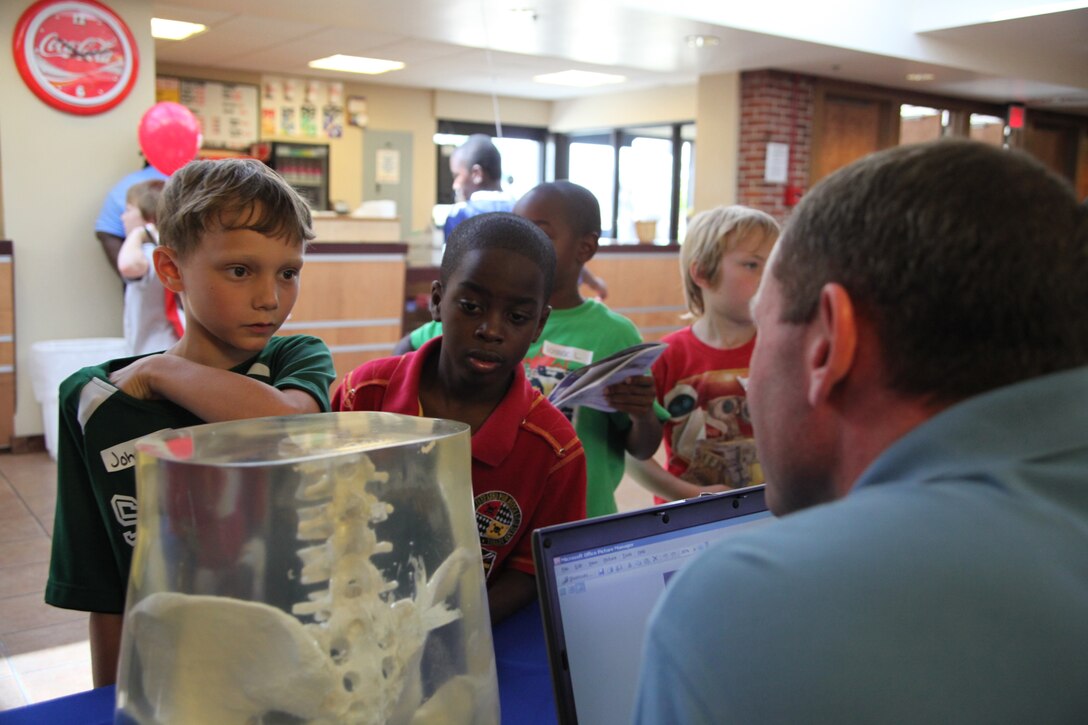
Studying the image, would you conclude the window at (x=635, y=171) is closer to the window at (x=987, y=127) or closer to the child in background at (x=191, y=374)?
the window at (x=987, y=127)

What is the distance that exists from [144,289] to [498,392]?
351 cm

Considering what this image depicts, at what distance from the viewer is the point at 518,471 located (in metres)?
1.29

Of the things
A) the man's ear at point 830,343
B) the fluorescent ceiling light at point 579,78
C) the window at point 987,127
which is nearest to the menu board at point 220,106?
the fluorescent ceiling light at point 579,78

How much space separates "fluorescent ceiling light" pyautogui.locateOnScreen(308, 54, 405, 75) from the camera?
366 inches

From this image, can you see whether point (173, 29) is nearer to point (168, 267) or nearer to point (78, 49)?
point (78, 49)

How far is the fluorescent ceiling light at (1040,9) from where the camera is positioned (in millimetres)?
7250

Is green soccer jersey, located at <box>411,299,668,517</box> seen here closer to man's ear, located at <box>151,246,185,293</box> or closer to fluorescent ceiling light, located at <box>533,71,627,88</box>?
man's ear, located at <box>151,246,185,293</box>

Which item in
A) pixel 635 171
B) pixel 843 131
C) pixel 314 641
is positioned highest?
pixel 843 131

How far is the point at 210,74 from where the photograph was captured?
9.72 metres

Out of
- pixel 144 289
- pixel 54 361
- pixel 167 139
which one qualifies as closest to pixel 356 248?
pixel 167 139

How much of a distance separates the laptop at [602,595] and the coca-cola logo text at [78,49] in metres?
5.38

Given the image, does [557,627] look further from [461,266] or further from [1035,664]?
[461,266]

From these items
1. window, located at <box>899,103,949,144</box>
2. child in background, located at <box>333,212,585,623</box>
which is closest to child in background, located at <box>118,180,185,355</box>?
child in background, located at <box>333,212,585,623</box>

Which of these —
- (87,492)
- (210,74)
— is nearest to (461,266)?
(87,492)
